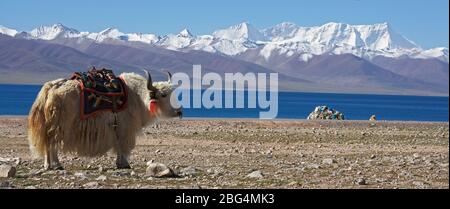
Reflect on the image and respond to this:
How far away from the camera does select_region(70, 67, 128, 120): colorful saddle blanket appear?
11.4m

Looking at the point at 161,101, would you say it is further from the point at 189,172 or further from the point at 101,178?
the point at 101,178

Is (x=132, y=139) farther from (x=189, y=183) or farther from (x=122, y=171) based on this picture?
(x=189, y=183)

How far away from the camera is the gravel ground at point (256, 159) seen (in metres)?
9.97

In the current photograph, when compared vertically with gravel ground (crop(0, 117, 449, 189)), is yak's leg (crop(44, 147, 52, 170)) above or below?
above

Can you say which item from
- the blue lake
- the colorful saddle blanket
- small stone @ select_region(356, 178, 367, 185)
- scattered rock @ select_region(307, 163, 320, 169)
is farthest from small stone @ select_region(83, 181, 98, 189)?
the blue lake

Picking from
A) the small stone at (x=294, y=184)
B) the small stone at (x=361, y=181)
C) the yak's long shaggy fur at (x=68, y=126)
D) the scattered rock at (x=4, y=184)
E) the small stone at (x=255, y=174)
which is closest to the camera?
the scattered rock at (x=4, y=184)

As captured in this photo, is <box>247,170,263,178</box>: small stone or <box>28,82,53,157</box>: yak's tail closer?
<box>247,170,263,178</box>: small stone

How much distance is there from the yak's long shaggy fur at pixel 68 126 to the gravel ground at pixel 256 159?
1.11 feet

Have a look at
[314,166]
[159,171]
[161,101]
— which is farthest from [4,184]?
[314,166]

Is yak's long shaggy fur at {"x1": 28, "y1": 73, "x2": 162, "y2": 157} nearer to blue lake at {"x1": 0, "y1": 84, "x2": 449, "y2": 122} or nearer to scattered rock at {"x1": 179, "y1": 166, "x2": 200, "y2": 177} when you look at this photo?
scattered rock at {"x1": 179, "y1": 166, "x2": 200, "y2": 177}

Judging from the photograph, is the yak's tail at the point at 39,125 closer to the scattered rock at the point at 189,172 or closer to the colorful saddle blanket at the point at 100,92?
the colorful saddle blanket at the point at 100,92

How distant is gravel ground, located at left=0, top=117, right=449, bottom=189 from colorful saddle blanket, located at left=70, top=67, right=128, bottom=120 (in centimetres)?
85

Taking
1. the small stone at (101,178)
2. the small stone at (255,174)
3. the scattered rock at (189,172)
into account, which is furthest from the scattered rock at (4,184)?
the small stone at (255,174)

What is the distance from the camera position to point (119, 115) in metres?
11.8
